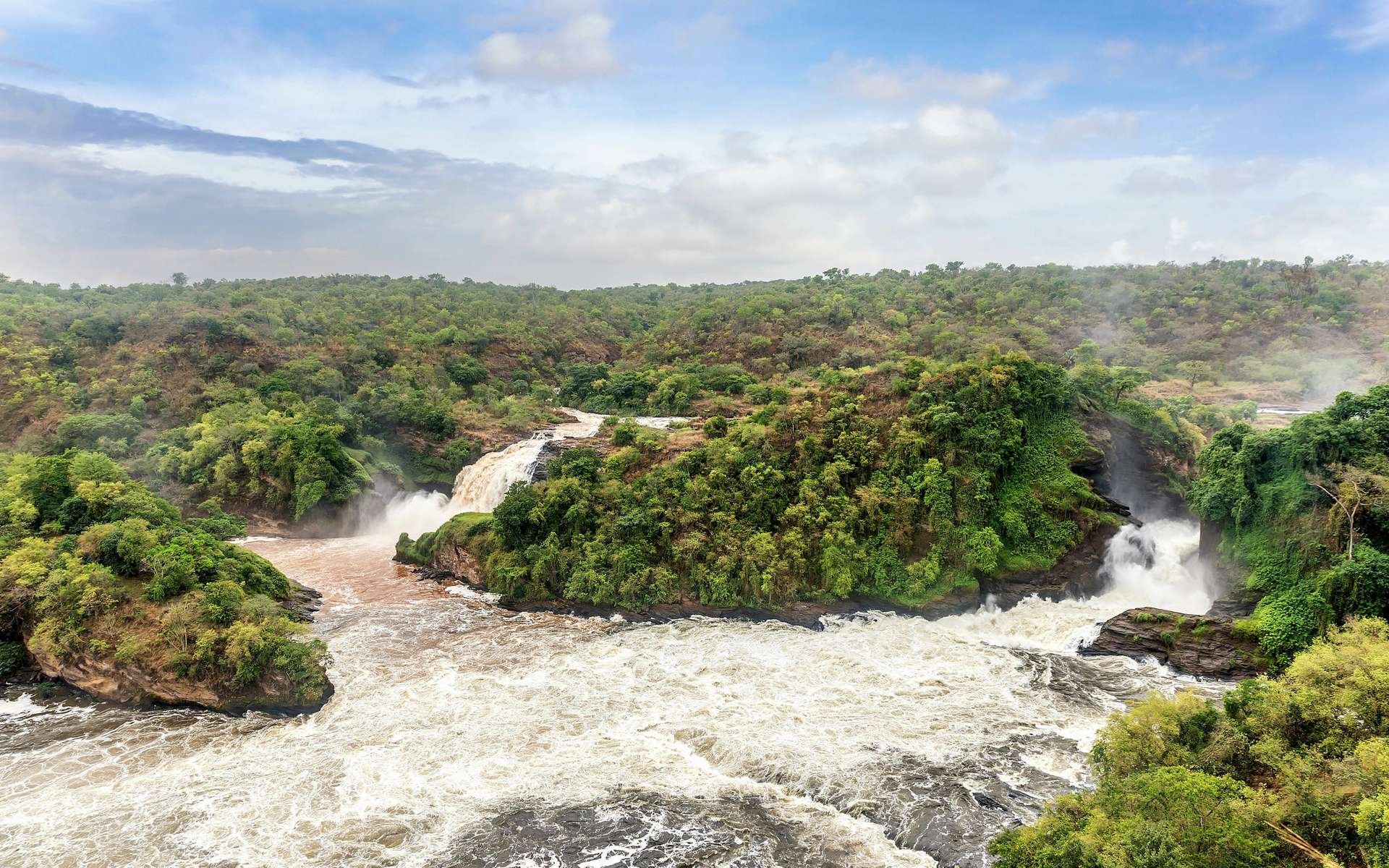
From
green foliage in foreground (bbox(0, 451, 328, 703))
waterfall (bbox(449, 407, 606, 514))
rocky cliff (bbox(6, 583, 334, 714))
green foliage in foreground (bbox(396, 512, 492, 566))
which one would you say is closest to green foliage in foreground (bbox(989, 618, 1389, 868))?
rocky cliff (bbox(6, 583, 334, 714))

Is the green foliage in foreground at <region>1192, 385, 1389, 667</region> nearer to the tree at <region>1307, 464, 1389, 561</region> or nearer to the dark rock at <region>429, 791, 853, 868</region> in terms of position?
the tree at <region>1307, 464, 1389, 561</region>

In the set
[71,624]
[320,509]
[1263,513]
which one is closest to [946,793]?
[1263,513]

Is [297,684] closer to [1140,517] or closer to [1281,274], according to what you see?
[1140,517]

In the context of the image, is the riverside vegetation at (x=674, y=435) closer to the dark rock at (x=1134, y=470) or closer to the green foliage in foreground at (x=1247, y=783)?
the dark rock at (x=1134, y=470)

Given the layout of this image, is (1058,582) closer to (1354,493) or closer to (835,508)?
(835,508)

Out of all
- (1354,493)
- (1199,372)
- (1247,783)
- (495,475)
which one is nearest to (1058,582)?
(1354,493)
